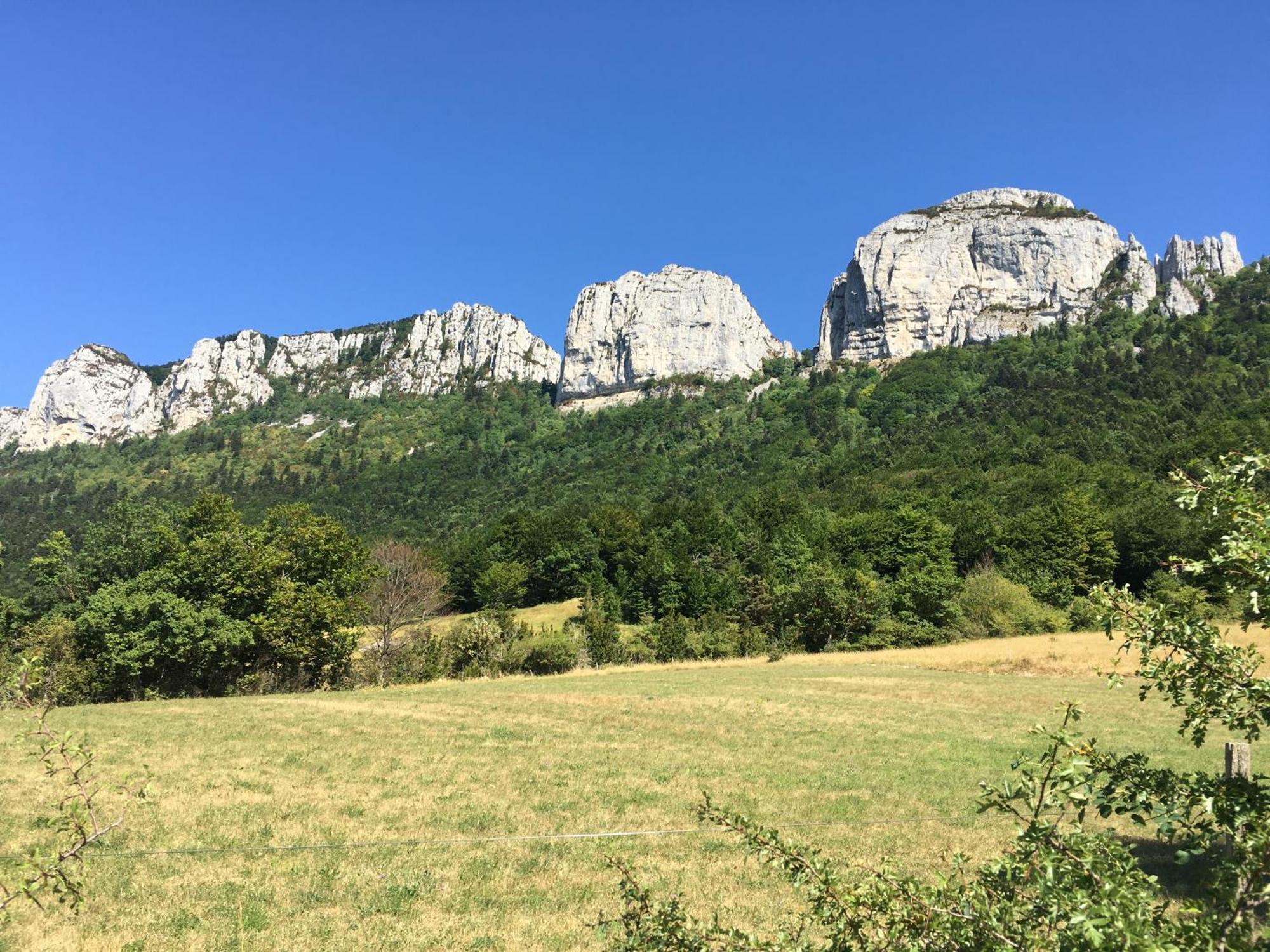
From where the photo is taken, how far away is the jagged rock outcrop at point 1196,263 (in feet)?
524

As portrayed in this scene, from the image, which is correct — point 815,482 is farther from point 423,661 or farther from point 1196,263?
point 1196,263

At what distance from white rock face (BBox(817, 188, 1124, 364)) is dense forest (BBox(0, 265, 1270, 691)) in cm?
1422

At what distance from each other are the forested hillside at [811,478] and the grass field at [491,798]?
7.61 metres

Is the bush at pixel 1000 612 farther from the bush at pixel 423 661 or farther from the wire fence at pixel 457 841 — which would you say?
the wire fence at pixel 457 841

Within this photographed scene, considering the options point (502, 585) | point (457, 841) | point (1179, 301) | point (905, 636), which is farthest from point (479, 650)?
point (1179, 301)

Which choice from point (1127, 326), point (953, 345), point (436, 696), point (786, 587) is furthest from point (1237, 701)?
point (953, 345)

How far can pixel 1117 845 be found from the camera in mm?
2990

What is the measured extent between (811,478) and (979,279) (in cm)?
11092

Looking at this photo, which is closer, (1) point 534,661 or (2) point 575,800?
(2) point 575,800

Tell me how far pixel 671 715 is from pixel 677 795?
10623 millimetres

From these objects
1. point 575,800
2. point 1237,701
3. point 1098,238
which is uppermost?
point 1098,238

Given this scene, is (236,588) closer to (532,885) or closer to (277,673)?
(277,673)

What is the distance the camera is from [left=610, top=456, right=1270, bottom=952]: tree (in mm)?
2945

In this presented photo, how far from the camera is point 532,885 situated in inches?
373
